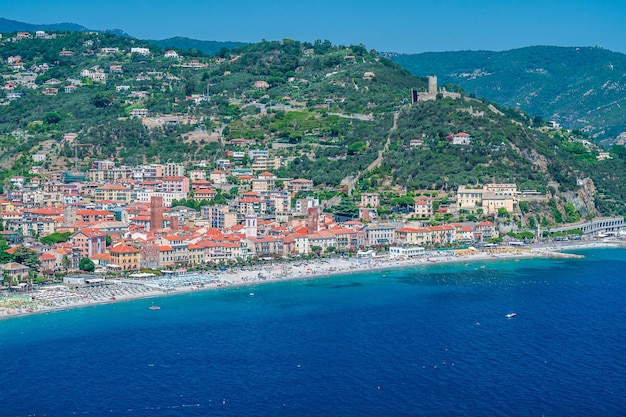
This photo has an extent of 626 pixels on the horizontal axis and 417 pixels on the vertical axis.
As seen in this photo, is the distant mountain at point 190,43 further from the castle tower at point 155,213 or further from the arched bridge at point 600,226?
the castle tower at point 155,213

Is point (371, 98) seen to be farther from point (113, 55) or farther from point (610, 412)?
point (610, 412)

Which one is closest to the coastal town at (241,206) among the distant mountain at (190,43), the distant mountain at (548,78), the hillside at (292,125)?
the hillside at (292,125)

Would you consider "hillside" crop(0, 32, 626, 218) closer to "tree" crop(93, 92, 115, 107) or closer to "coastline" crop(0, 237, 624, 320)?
"tree" crop(93, 92, 115, 107)

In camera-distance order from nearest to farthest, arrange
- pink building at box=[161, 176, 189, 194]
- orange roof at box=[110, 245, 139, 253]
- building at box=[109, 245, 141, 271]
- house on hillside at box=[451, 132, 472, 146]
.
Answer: building at box=[109, 245, 141, 271], orange roof at box=[110, 245, 139, 253], pink building at box=[161, 176, 189, 194], house on hillside at box=[451, 132, 472, 146]

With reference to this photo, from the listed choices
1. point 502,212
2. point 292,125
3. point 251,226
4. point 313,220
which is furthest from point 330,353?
point 292,125

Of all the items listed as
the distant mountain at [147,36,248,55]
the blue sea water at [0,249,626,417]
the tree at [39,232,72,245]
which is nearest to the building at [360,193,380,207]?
the blue sea water at [0,249,626,417]

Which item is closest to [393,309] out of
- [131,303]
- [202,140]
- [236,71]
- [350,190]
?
[131,303]

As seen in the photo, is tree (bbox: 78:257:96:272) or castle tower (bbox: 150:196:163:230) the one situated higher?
castle tower (bbox: 150:196:163:230)
